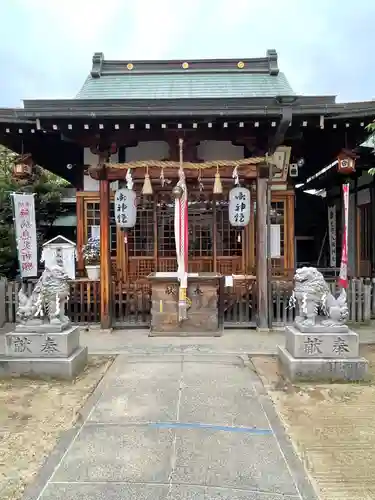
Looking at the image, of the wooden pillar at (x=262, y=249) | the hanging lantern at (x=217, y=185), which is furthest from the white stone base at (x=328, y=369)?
the hanging lantern at (x=217, y=185)

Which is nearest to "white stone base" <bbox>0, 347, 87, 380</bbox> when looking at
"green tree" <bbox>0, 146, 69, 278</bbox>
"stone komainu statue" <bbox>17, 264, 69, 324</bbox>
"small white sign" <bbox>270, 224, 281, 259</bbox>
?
"stone komainu statue" <bbox>17, 264, 69, 324</bbox>

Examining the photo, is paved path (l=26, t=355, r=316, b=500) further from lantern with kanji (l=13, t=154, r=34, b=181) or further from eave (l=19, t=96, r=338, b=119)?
lantern with kanji (l=13, t=154, r=34, b=181)

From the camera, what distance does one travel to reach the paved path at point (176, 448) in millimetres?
2916

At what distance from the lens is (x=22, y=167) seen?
8789 millimetres

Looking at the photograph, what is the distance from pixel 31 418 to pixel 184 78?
33.6ft

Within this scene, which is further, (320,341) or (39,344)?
(39,344)

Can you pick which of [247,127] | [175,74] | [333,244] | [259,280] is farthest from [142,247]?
[333,244]

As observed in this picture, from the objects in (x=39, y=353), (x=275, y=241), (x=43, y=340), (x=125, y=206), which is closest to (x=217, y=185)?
(x=125, y=206)

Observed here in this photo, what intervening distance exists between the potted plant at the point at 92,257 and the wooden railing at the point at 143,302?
51 centimetres

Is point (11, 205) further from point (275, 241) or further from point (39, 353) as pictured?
point (275, 241)

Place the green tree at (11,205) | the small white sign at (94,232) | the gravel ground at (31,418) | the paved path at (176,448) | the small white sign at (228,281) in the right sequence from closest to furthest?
the paved path at (176,448) → the gravel ground at (31,418) → the small white sign at (228,281) → the small white sign at (94,232) → the green tree at (11,205)

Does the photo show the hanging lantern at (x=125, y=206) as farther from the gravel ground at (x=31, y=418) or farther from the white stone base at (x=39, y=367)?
the white stone base at (x=39, y=367)

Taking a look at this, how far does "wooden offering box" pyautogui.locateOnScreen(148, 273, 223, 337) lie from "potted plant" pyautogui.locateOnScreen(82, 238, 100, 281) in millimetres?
1807

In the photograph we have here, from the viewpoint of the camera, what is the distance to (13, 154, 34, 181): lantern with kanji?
8734 millimetres
